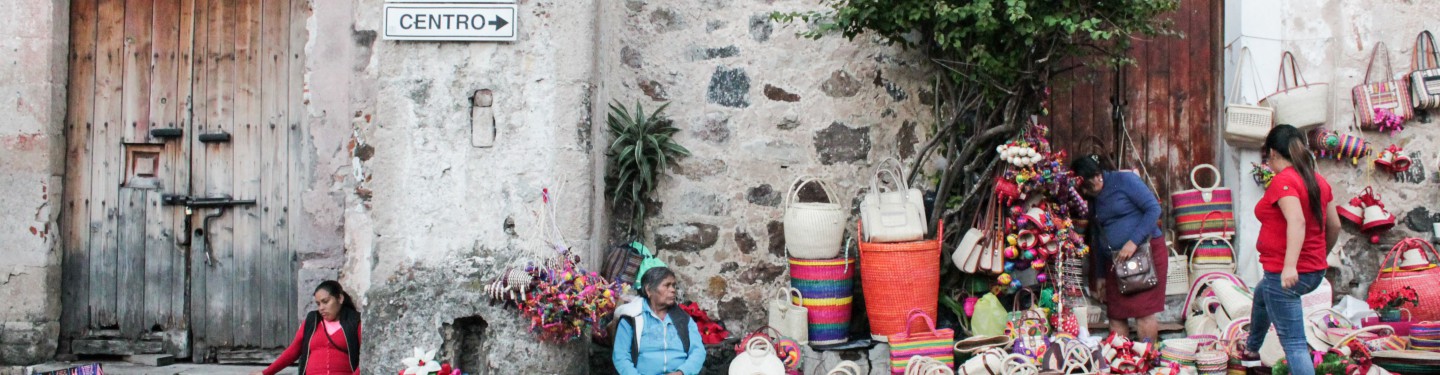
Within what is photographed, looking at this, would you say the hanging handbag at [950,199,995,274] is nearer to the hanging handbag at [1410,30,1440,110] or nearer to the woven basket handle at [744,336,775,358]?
the woven basket handle at [744,336,775,358]

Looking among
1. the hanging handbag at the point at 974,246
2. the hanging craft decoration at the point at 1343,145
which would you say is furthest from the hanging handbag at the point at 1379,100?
the hanging handbag at the point at 974,246

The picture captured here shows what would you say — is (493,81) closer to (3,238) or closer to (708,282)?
(708,282)

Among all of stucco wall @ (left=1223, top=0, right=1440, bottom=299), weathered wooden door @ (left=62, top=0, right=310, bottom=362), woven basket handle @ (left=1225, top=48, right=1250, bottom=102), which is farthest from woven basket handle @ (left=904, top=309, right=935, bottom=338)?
weathered wooden door @ (left=62, top=0, right=310, bottom=362)

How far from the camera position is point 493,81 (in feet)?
17.0

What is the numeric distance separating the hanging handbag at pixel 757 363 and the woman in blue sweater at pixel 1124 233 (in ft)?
5.96

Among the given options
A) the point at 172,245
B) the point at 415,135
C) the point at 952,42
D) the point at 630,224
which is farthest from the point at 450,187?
the point at 952,42

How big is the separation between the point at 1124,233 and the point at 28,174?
18.9 ft

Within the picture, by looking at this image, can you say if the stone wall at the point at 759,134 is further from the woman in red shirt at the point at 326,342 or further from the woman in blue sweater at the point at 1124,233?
the woman in red shirt at the point at 326,342

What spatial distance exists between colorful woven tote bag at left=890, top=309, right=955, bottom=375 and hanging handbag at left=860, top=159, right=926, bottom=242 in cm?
40

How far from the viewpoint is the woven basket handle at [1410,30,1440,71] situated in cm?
585

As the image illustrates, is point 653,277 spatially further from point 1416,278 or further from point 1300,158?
point 1416,278

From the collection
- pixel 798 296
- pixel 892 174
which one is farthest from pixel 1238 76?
pixel 798 296

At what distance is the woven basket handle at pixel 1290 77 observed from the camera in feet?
18.9

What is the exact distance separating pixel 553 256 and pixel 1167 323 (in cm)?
321
